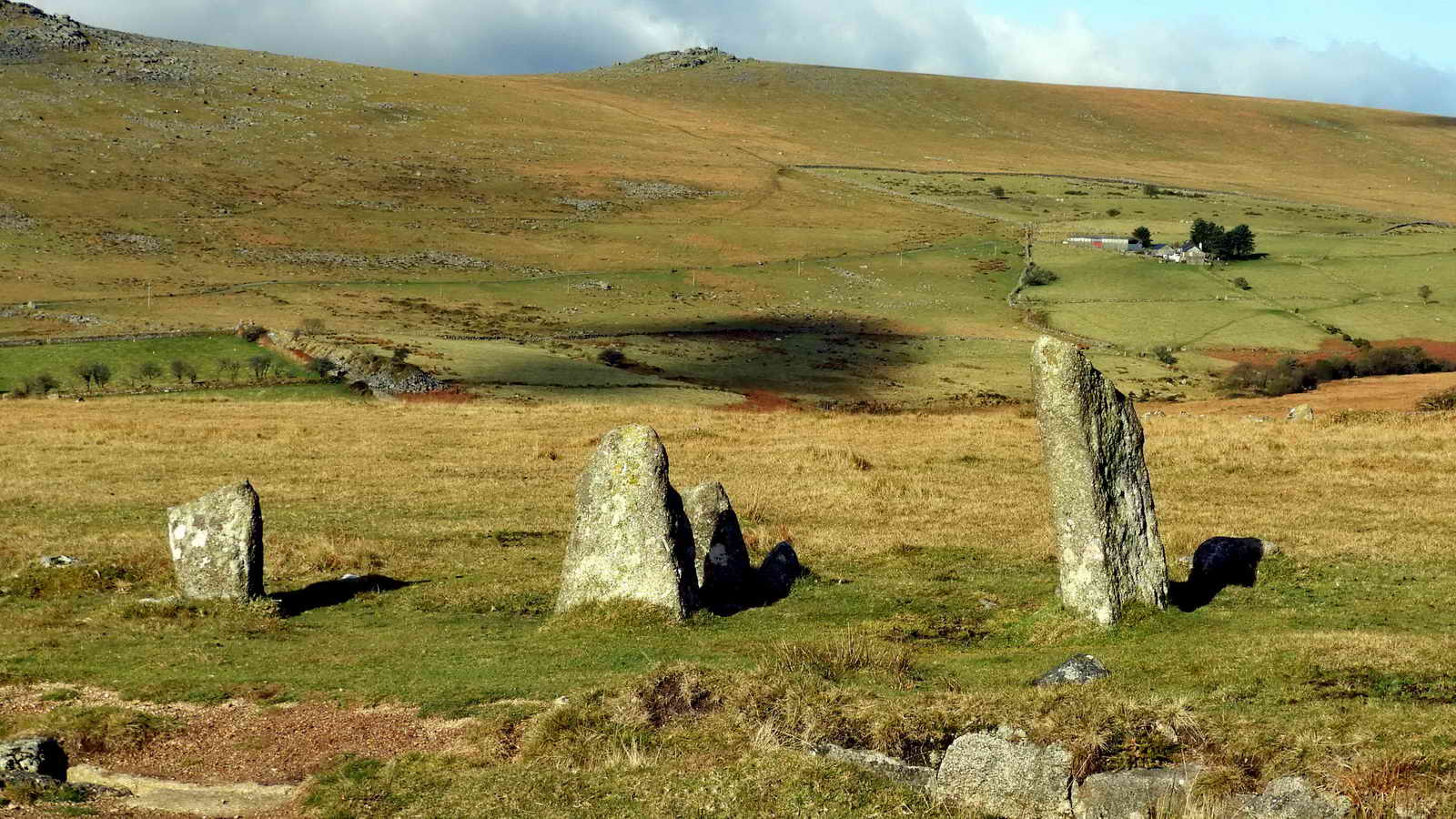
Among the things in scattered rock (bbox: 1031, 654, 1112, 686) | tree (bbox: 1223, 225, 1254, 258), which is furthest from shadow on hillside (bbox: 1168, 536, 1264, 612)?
tree (bbox: 1223, 225, 1254, 258)

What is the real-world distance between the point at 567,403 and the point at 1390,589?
137ft

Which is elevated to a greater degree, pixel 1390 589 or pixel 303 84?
pixel 303 84

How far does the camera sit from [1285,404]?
5656 cm

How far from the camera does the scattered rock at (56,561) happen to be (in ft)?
78.2

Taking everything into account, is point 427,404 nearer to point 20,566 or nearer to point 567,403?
point 567,403

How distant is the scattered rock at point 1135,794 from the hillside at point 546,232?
57338 mm

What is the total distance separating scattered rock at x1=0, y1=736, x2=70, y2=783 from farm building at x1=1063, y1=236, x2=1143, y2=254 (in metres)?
119

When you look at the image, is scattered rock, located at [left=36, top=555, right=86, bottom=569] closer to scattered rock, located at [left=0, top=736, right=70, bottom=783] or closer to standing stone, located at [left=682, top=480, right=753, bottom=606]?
scattered rock, located at [left=0, top=736, right=70, bottom=783]

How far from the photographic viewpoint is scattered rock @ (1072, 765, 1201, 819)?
11516 mm

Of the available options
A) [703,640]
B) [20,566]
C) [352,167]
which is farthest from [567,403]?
[352,167]

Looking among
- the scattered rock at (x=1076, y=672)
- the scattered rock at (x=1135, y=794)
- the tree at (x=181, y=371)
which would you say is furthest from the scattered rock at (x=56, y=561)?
the tree at (x=181, y=371)

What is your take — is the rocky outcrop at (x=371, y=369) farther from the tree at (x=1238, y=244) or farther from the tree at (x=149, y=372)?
the tree at (x=1238, y=244)

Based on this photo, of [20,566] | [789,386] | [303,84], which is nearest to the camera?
[20,566]

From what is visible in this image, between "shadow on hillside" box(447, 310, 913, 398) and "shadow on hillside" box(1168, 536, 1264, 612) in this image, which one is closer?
"shadow on hillside" box(1168, 536, 1264, 612)
